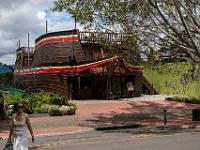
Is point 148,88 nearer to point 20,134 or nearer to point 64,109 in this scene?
point 64,109

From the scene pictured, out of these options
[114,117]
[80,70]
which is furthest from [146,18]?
[80,70]

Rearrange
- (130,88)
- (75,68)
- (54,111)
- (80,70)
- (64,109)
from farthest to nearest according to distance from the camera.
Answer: (130,88) < (75,68) < (80,70) < (64,109) < (54,111)

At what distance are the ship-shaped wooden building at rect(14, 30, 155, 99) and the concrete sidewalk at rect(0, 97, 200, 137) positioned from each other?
4.35 metres

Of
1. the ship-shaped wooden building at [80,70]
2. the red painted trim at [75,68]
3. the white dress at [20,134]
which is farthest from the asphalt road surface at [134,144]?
the ship-shaped wooden building at [80,70]

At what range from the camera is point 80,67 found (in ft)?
151

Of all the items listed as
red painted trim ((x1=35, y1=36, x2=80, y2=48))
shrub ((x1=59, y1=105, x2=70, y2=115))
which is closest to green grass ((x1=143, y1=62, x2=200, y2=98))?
red painted trim ((x1=35, y1=36, x2=80, y2=48))

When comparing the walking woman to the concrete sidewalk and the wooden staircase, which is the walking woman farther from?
the wooden staircase

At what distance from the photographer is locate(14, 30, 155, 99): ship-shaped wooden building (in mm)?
46719

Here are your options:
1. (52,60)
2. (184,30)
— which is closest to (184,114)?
(184,30)

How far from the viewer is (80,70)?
46156mm

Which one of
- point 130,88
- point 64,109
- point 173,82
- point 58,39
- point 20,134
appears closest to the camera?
point 20,134

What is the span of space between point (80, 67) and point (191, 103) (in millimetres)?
10046

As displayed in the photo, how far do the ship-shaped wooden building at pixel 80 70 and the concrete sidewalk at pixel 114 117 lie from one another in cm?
435

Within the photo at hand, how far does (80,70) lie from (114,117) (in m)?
12.9
